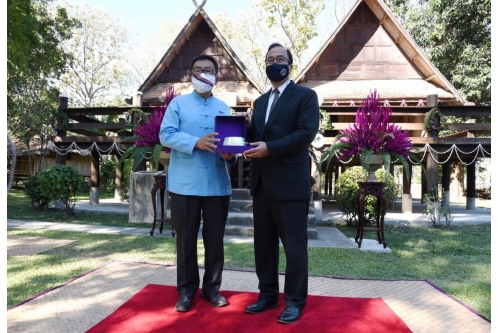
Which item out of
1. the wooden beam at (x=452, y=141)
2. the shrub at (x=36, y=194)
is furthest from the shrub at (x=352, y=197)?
the shrub at (x=36, y=194)

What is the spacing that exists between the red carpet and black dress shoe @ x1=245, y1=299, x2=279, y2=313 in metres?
0.04

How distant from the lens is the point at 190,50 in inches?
508

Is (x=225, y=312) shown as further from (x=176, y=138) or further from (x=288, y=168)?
(x=176, y=138)

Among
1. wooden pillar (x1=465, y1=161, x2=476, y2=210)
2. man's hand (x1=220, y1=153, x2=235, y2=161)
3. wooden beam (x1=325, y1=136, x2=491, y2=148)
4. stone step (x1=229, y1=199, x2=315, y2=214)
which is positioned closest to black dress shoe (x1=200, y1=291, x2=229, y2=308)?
man's hand (x1=220, y1=153, x2=235, y2=161)

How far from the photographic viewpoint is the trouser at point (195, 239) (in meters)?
3.23

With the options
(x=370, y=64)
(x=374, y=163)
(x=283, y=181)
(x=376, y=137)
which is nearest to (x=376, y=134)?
(x=376, y=137)

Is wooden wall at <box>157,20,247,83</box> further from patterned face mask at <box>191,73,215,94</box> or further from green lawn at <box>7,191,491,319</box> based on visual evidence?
patterned face mask at <box>191,73,215,94</box>

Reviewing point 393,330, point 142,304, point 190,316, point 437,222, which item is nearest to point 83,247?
point 142,304

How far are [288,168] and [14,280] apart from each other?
10.2ft

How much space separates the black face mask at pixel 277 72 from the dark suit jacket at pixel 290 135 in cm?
10

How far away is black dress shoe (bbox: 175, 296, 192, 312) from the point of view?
120 inches

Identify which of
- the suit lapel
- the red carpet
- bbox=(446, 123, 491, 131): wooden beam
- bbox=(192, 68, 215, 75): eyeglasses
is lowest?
the red carpet

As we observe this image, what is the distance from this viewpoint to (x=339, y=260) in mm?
5121

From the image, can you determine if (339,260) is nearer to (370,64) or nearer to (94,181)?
(370,64)
